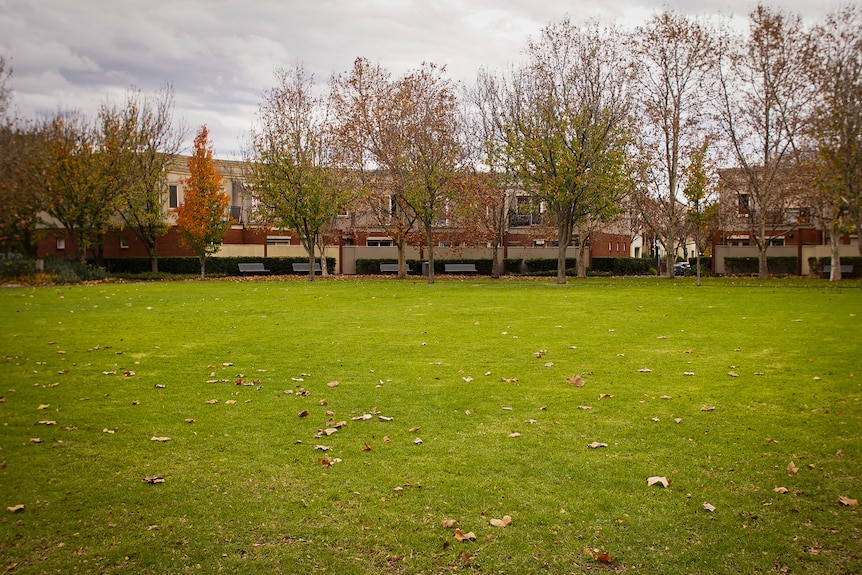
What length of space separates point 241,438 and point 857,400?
7543 millimetres

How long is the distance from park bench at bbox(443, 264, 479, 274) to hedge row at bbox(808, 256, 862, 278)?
2335cm

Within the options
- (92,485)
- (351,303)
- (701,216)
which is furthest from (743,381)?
(701,216)

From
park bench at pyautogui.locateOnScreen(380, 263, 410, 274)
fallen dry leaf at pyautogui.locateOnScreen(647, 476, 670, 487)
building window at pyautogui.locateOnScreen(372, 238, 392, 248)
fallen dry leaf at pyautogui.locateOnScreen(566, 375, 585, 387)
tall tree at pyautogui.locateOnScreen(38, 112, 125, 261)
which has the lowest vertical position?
fallen dry leaf at pyautogui.locateOnScreen(647, 476, 670, 487)

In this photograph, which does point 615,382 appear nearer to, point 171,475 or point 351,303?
point 171,475

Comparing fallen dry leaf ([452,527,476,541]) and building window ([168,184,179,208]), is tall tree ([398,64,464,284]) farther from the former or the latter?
fallen dry leaf ([452,527,476,541])

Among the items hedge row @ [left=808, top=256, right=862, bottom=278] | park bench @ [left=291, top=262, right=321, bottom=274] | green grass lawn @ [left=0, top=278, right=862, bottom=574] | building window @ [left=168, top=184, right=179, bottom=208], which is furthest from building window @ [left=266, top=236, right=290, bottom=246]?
green grass lawn @ [left=0, top=278, right=862, bottom=574]

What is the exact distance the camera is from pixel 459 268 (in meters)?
49.1

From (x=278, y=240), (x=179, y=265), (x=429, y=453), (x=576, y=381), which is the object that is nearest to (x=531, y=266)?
(x=278, y=240)

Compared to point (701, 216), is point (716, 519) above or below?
below

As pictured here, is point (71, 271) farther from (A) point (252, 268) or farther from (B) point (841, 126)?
(B) point (841, 126)

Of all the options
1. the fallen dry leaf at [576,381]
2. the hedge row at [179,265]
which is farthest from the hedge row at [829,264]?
the fallen dry leaf at [576,381]

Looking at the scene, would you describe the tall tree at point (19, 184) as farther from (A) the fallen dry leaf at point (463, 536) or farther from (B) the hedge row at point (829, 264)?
(B) the hedge row at point (829, 264)

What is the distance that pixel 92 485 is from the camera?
5.54 meters

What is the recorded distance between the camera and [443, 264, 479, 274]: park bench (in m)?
48.8
